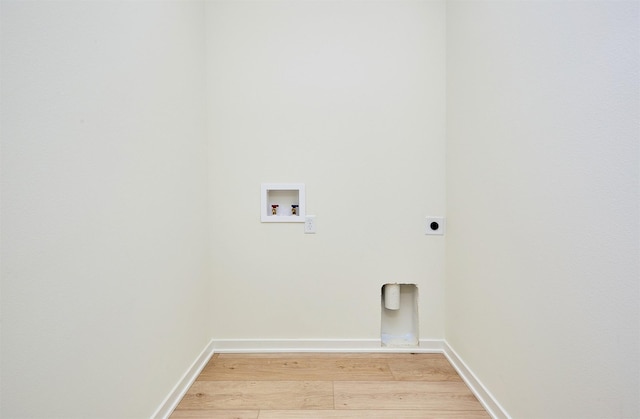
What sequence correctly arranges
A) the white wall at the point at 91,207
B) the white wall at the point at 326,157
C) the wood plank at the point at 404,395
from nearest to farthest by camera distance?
1. the white wall at the point at 91,207
2. the wood plank at the point at 404,395
3. the white wall at the point at 326,157

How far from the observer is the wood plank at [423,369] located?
1.62 m

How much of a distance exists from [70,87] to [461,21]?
1.89 metres

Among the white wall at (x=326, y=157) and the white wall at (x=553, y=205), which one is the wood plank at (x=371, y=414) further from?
the white wall at (x=326, y=157)

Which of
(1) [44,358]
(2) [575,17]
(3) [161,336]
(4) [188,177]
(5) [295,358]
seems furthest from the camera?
(5) [295,358]

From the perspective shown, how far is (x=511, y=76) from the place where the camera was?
119 cm

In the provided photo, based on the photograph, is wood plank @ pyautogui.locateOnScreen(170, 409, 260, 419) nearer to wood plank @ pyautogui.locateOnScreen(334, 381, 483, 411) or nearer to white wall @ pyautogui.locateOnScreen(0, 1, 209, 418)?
white wall @ pyautogui.locateOnScreen(0, 1, 209, 418)

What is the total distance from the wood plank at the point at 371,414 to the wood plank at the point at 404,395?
26 mm

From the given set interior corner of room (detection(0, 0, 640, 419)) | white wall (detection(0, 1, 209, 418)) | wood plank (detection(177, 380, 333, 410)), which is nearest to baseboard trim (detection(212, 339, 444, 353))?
interior corner of room (detection(0, 0, 640, 419))

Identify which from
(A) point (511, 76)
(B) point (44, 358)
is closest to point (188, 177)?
(B) point (44, 358)

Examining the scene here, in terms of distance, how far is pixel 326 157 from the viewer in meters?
1.87

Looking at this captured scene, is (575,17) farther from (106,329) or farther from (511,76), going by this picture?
(106,329)

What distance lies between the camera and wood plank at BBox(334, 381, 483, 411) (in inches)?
55.0

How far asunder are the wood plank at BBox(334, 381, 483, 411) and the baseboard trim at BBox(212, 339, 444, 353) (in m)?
0.32

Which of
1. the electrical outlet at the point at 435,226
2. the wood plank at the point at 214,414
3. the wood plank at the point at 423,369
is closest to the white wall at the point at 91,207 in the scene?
the wood plank at the point at 214,414
